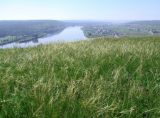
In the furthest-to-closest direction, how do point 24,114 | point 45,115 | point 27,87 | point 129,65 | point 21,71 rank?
point 129,65 < point 21,71 < point 27,87 < point 24,114 < point 45,115

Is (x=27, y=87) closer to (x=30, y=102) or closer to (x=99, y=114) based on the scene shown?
(x=30, y=102)

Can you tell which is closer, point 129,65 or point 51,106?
point 51,106

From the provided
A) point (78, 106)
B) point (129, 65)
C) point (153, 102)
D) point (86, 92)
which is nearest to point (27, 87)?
point (86, 92)

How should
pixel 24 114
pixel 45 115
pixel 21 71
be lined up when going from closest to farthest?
pixel 45 115, pixel 24 114, pixel 21 71

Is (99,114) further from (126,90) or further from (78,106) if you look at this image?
(126,90)

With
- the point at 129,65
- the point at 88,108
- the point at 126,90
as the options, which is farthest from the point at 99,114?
the point at 129,65

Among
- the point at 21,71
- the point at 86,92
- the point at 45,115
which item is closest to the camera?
the point at 45,115

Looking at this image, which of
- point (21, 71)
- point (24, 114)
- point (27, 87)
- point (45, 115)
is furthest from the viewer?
point (21, 71)

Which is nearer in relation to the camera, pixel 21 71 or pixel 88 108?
pixel 88 108
